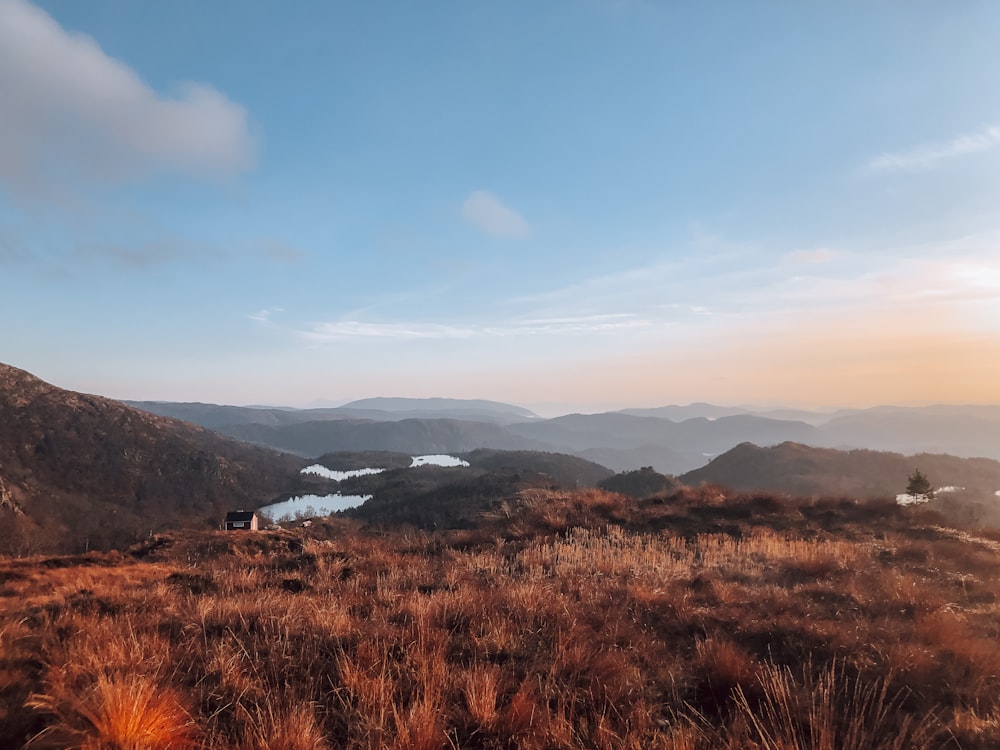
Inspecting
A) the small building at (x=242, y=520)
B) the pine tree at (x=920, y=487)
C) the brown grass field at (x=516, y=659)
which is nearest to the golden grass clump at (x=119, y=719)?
the brown grass field at (x=516, y=659)

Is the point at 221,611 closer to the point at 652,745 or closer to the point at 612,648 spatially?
the point at 612,648

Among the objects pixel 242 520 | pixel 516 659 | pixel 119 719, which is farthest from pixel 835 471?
pixel 119 719

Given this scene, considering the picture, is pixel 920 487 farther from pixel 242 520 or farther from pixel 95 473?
pixel 95 473

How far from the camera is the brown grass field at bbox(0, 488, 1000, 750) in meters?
3.13

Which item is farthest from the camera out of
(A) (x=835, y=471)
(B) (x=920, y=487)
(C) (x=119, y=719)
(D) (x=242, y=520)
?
(A) (x=835, y=471)

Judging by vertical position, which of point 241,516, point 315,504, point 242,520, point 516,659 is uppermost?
point 516,659

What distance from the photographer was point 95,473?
121500 millimetres

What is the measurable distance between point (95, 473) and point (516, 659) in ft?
508

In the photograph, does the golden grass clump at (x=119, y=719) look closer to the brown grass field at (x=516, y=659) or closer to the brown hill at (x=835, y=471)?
the brown grass field at (x=516, y=659)

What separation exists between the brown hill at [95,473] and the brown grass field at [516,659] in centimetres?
9360

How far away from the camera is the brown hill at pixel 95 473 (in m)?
98.8

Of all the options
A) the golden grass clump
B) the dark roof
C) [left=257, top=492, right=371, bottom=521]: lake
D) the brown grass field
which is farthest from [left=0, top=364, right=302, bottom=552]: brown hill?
the golden grass clump

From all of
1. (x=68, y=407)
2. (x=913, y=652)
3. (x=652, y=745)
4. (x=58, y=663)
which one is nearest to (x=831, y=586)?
(x=913, y=652)

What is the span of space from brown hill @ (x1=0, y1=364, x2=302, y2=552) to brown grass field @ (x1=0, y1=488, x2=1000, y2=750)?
3685 inches
